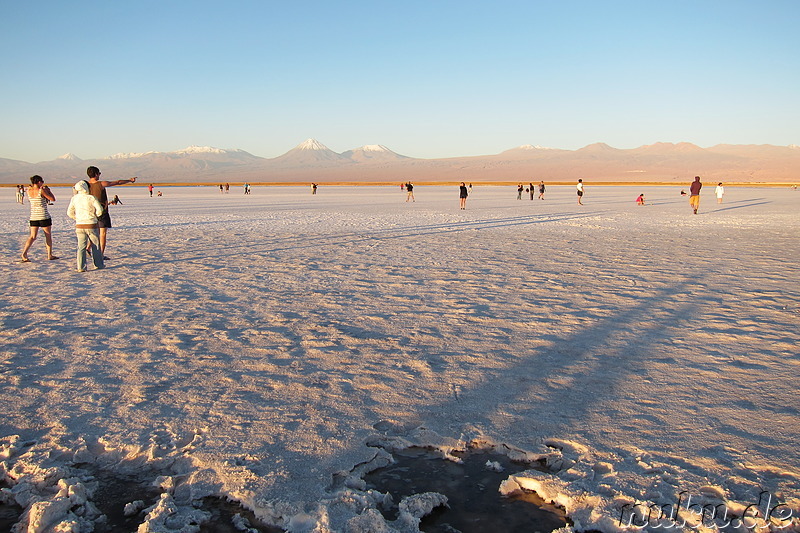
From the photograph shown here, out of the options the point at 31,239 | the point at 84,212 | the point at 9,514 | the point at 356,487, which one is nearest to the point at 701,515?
the point at 356,487

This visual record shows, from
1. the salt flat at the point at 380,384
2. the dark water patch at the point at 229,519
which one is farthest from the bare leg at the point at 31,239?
the dark water patch at the point at 229,519

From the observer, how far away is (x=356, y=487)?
303 cm

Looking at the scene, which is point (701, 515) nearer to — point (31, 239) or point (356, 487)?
point (356, 487)

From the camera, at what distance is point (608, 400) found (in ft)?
13.3

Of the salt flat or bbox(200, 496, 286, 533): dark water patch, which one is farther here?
A: the salt flat

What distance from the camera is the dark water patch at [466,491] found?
2760mm

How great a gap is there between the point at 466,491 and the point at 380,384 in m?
1.46

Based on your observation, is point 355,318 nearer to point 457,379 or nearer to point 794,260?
point 457,379

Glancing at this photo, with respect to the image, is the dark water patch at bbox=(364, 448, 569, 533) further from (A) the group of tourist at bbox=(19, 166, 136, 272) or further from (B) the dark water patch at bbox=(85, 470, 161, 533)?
(A) the group of tourist at bbox=(19, 166, 136, 272)

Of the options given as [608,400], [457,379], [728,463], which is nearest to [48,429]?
[457,379]

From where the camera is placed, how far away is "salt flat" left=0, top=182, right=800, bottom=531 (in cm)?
299

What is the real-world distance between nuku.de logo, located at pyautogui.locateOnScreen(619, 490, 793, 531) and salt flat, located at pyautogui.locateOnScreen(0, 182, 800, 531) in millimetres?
26

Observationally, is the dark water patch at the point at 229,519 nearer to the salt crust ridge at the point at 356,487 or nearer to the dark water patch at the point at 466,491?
the salt crust ridge at the point at 356,487

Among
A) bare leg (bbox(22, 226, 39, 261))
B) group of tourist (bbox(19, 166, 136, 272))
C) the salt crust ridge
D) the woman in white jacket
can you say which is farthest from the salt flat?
bare leg (bbox(22, 226, 39, 261))
